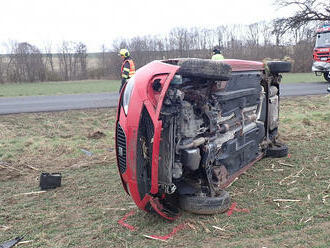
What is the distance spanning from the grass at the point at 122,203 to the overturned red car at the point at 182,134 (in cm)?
28

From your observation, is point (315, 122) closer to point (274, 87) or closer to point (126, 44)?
point (274, 87)

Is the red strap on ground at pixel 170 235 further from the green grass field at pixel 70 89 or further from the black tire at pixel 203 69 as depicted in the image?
the green grass field at pixel 70 89

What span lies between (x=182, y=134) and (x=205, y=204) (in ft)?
2.67

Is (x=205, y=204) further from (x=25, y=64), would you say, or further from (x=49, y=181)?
(x=25, y=64)

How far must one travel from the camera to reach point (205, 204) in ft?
10.8

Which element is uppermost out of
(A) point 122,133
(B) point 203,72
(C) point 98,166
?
(B) point 203,72

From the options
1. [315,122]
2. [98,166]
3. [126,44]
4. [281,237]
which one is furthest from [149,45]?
[281,237]

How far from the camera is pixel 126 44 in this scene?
38.1 metres

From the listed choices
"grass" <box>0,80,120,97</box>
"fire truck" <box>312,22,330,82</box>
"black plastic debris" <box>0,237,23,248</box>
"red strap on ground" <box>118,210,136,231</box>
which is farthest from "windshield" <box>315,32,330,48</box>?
"black plastic debris" <box>0,237,23,248</box>

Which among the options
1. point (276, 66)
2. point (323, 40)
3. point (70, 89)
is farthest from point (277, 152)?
point (70, 89)

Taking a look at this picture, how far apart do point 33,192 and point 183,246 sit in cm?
252

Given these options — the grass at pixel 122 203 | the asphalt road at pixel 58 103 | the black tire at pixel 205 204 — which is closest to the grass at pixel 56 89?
the asphalt road at pixel 58 103

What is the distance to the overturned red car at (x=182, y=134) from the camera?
2842 mm

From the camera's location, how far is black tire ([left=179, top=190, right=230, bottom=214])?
10.8 feet
